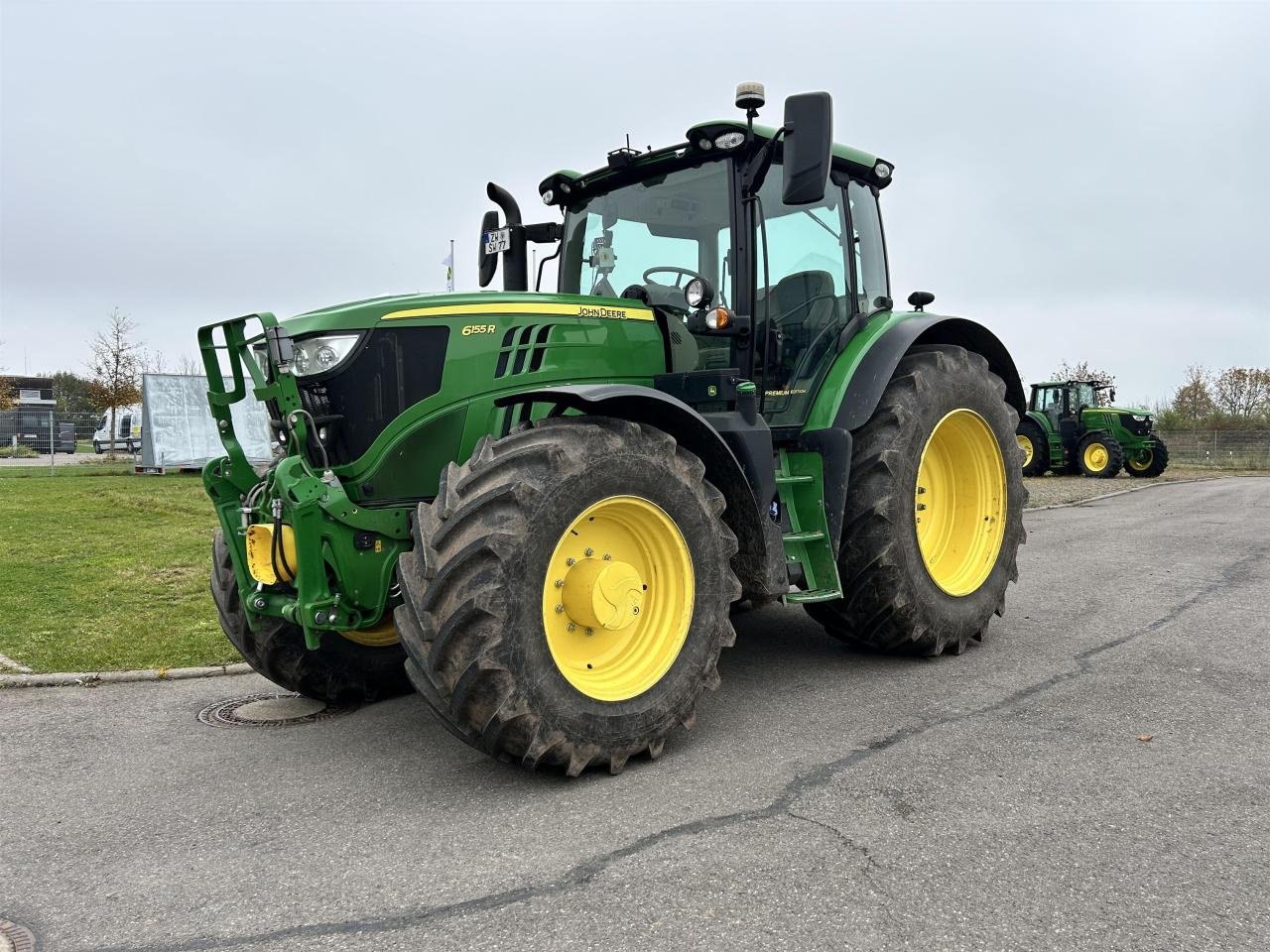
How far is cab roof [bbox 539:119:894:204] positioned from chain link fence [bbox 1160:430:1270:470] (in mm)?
35064

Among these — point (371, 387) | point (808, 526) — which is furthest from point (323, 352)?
point (808, 526)

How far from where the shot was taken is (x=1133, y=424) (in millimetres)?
25109

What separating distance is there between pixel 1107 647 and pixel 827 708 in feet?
6.95

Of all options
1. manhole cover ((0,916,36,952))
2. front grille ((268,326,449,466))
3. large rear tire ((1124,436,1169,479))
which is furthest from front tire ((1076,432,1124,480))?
manhole cover ((0,916,36,952))

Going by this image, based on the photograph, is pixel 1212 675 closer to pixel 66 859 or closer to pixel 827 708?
pixel 827 708

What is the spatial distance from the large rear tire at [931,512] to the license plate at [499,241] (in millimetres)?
2247

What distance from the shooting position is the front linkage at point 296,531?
12.0ft

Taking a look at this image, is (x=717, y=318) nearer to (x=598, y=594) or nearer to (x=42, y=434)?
(x=598, y=594)

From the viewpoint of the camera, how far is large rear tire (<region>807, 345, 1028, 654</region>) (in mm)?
5035

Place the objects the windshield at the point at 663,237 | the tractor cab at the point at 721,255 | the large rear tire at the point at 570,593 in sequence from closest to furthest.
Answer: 1. the large rear tire at the point at 570,593
2. the tractor cab at the point at 721,255
3. the windshield at the point at 663,237

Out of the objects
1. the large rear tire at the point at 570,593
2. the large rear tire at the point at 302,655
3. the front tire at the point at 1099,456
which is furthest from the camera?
the front tire at the point at 1099,456

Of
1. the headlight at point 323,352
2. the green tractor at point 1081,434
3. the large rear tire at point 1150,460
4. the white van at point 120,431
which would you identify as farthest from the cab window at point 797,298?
the white van at point 120,431

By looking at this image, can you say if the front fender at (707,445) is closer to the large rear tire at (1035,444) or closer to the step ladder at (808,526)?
the step ladder at (808,526)

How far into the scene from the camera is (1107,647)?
18.3 ft
